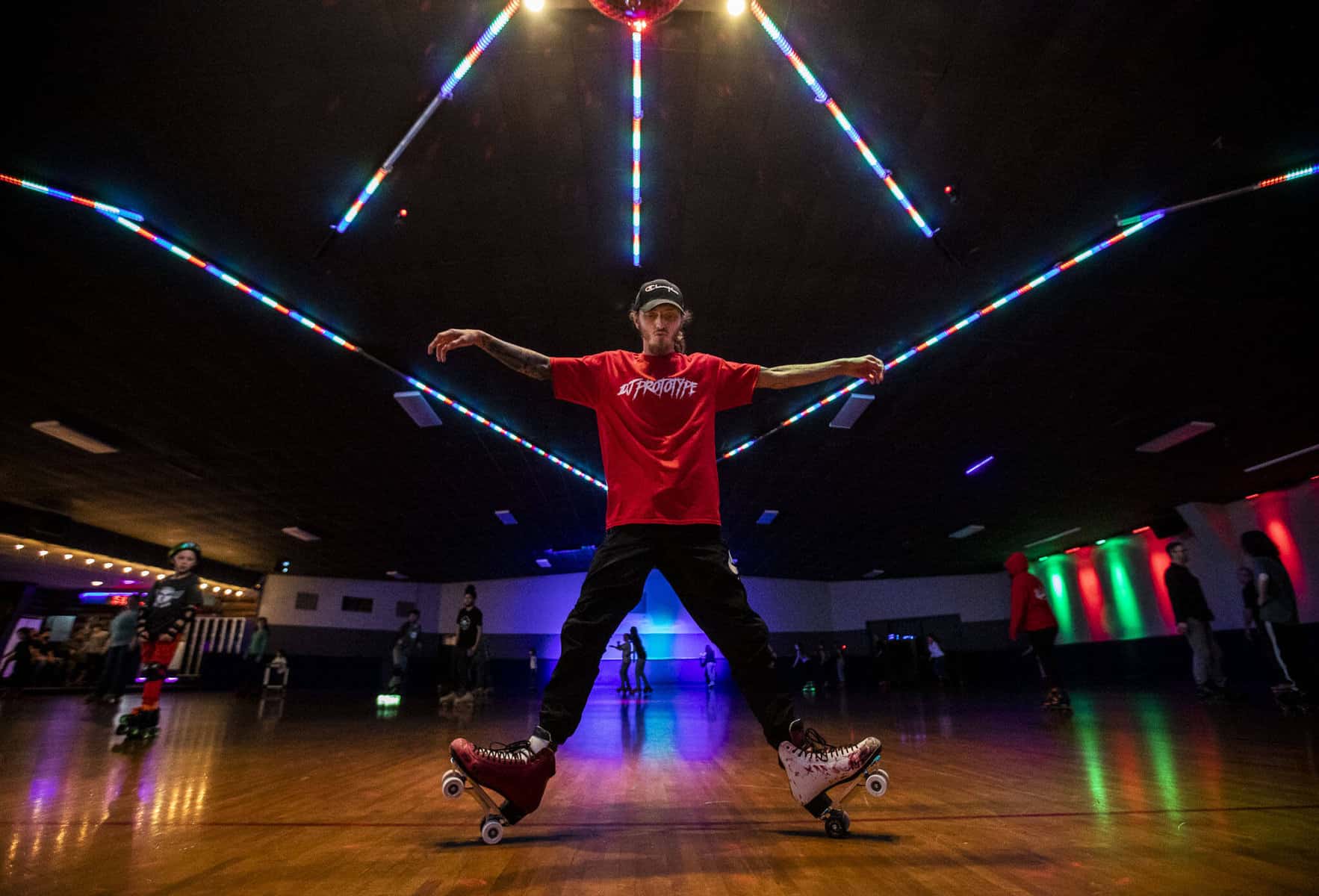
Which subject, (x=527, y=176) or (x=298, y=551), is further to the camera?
(x=298, y=551)

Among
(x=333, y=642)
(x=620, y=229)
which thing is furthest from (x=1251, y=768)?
(x=333, y=642)

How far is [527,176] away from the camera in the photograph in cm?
382

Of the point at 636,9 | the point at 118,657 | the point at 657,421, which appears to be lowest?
the point at 118,657

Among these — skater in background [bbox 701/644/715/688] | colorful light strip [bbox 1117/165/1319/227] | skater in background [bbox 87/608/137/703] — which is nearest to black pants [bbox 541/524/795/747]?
colorful light strip [bbox 1117/165/1319/227]

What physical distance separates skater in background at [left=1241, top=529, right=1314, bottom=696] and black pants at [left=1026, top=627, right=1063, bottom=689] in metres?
1.43

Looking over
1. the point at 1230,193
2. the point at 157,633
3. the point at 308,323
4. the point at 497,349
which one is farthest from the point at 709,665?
the point at 497,349

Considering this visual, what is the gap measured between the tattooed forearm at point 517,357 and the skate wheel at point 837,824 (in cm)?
127

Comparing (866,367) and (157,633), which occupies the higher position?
(866,367)

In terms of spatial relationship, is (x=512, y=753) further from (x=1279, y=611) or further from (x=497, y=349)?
(x=1279, y=611)

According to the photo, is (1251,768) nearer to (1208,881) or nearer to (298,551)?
(1208,881)

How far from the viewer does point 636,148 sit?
3.65 metres

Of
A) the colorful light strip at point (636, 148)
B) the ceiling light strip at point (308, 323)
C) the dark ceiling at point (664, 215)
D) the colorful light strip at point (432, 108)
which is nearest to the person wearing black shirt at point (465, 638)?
the ceiling light strip at point (308, 323)

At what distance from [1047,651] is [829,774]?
5204 mm

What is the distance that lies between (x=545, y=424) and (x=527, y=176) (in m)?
3.88
